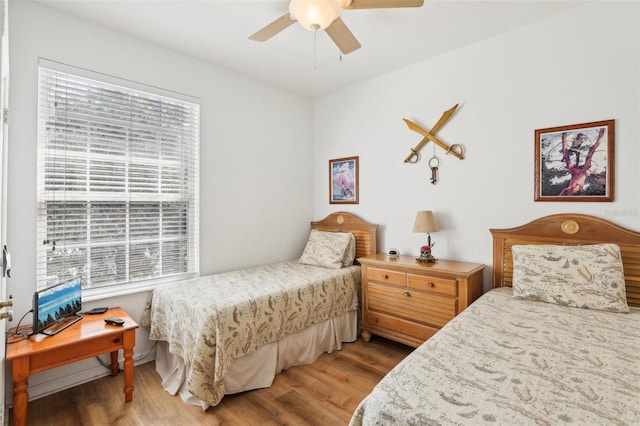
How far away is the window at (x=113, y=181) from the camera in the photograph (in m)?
2.23

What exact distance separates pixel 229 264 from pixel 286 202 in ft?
3.25

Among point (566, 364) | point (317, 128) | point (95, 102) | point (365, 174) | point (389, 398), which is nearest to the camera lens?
point (389, 398)

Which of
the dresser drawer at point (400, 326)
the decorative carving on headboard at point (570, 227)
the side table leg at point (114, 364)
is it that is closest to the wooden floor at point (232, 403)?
the side table leg at point (114, 364)

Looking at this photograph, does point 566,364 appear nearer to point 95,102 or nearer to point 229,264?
point 229,264

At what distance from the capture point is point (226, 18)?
234 cm

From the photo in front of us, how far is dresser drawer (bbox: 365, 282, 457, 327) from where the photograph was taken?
248cm

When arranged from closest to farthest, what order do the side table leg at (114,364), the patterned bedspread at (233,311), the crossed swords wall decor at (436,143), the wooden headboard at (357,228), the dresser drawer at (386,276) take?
the patterned bedspread at (233,311), the side table leg at (114,364), the dresser drawer at (386,276), the crossed swords wall decor at (436,143), the wooden headboard at (357,228)

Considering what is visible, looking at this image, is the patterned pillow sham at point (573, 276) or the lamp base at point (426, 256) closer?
the patterned pillow sham at point (573, 276)

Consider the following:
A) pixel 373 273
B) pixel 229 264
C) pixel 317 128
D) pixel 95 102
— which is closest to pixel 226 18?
pixel 95 102

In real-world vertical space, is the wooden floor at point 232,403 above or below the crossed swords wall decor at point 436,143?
below

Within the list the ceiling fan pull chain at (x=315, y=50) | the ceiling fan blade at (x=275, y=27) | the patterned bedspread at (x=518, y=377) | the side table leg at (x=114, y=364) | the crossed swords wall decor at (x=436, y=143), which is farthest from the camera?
the crossed swords wall decor at (x=436, y=143)

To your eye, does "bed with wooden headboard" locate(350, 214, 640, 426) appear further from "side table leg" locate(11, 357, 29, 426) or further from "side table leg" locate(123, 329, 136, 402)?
"side table leg" locate(11, 357, 29, 426)

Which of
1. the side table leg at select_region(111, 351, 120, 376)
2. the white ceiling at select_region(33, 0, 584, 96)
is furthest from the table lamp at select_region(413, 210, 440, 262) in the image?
the side table leg at select_region(111, 351, 120, 376)

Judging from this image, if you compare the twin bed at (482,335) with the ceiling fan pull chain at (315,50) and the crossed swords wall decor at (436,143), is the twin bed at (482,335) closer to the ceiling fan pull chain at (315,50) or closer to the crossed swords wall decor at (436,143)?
the crossed swords wall decor at (436,143)
